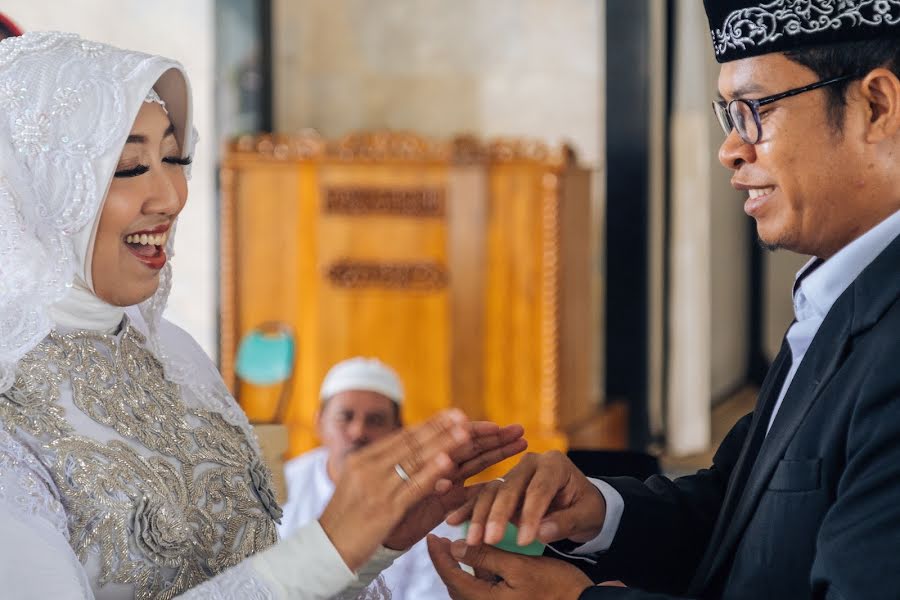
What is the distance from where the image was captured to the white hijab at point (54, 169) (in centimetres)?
192

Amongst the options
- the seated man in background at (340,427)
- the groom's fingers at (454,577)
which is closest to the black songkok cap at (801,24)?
the groom's fingers at (454,577)

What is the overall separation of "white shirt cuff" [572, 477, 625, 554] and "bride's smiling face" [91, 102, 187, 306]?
939 mm

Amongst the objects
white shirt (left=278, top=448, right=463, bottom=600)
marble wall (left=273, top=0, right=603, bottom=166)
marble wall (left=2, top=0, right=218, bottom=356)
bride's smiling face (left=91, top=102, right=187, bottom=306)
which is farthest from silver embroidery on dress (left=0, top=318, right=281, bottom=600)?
marble wall (left=273, top=0, right=603, bottom=166)

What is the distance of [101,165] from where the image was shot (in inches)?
78.1

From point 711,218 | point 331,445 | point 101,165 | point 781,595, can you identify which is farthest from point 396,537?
point 711,218

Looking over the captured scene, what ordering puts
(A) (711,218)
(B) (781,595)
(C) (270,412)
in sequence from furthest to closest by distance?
(A) (711,218)
(C) (270,412)
(B) (781,595)

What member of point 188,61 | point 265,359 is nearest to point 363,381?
point 265,359

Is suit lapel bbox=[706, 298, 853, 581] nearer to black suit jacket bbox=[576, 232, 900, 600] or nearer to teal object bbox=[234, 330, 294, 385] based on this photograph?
black suit jacket bbox=[576, 232, 900, 600]

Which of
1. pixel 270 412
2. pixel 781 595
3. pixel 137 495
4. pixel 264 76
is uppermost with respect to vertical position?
pixel 264 76

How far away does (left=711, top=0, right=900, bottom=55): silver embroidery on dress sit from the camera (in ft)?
5.91

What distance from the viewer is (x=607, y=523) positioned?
220cm

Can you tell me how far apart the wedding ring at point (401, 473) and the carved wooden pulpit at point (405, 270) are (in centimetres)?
448

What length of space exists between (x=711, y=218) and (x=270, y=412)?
12.4 ft

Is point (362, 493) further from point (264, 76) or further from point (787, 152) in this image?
point (264, 76)
